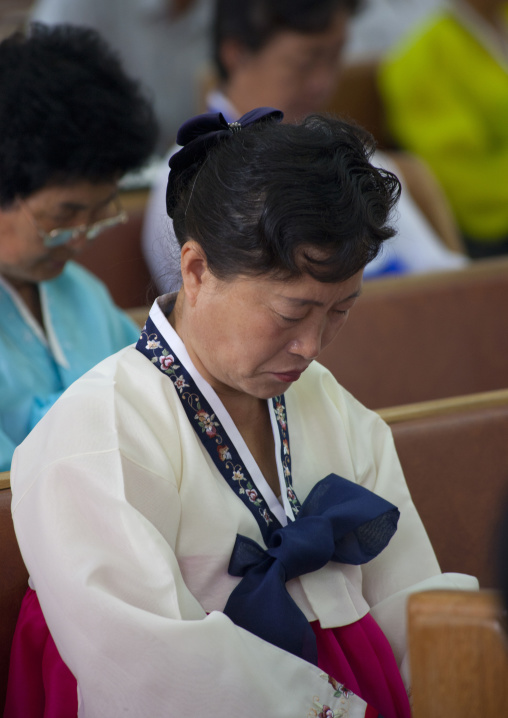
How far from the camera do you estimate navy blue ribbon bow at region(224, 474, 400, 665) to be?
108 cm

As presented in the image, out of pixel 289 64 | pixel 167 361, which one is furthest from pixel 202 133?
pixel 289 64

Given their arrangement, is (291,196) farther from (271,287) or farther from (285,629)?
(285,629)

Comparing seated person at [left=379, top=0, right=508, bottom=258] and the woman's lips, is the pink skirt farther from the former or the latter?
seated person at [left=379, top=0, right=508, bottom=258]

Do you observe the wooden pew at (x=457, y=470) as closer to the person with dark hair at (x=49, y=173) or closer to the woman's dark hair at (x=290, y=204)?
the woman's dark hair at (x=290, y=204)

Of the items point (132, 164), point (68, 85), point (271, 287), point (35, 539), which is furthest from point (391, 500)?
point (68, 85)

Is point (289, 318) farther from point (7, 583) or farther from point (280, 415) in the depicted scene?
point (7, 583)

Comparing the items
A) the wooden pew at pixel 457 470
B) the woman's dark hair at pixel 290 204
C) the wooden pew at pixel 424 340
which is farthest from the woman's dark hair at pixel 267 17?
the woman's dark hair at pixel 290 204

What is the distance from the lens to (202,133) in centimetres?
114

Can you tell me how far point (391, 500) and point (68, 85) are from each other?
876mm

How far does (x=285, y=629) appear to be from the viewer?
1084 millimetres

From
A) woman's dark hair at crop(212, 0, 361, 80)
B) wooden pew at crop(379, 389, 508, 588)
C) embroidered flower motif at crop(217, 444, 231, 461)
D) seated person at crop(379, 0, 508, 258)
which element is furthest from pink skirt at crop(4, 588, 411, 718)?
seated person at crop(379, 0, 508, 258)

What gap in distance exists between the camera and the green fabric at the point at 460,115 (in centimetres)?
333

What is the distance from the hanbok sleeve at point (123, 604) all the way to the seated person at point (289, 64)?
59.9 inches

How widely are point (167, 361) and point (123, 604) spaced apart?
1.07ft
